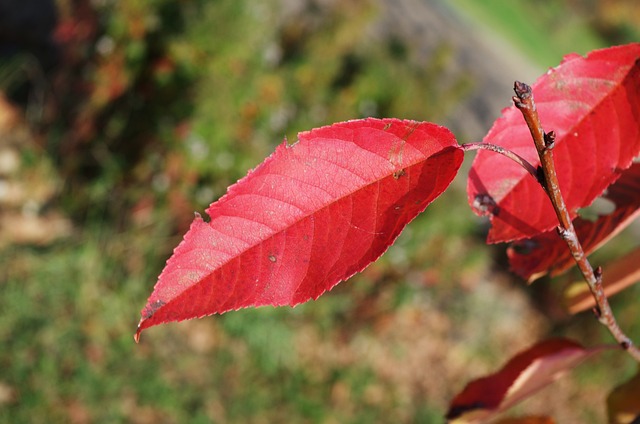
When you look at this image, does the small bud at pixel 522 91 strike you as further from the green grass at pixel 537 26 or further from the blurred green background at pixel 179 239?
the green grass at pixel 537 26

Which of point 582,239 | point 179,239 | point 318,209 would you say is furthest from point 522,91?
point 179,239

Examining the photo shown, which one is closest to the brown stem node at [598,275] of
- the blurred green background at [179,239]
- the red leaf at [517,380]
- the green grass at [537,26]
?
the red leaf at [517,380]

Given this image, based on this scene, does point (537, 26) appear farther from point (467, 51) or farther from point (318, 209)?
point (318, 209)

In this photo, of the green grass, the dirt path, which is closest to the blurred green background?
the dirt path

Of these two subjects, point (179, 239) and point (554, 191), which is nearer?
point (554, 191)

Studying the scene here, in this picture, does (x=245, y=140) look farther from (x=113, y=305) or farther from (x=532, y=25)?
(x=532, y=25)

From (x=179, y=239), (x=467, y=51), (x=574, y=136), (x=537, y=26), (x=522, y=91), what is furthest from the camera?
(x=537, y=26)

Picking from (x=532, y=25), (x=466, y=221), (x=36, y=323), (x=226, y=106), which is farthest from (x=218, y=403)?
(x=532, y=25)
